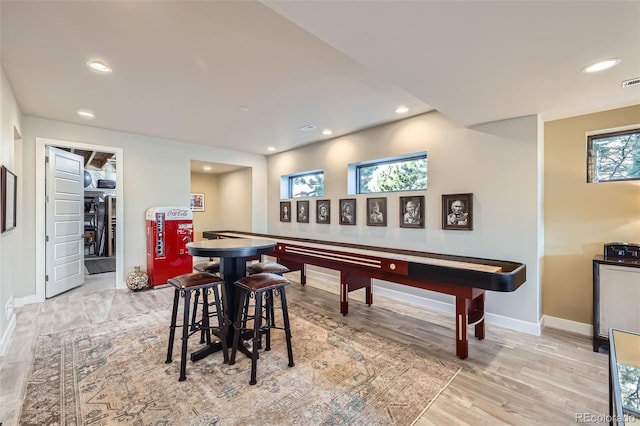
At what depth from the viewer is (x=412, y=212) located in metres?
3.97

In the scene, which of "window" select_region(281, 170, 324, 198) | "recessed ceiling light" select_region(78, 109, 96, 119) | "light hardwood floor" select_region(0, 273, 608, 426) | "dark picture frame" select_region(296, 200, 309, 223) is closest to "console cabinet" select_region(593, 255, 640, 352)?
"light hardwood floor" select_region(0, 273, 608, 426)

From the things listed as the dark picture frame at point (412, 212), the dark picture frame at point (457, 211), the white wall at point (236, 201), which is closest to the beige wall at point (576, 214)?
the dark picture frame at point (457, 211)

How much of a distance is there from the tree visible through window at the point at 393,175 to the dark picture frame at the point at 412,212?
0.74ft

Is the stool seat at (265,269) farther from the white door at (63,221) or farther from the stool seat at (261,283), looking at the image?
the white door at (63,221)

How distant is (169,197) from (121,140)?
120 cm

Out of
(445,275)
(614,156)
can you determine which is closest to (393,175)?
(445,275)

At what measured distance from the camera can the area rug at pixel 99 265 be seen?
20.8 feet

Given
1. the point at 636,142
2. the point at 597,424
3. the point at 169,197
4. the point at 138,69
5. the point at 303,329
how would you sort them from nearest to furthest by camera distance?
the point at 597,424
the point at 138,69
the point at 636,142
the point at 303,329
the point at 169,197

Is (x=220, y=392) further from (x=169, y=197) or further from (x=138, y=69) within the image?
(x=169, y=197)

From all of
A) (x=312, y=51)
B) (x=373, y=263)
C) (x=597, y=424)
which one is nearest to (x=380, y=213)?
(x=373, y=263)

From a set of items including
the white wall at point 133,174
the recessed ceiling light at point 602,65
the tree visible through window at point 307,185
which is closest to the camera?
the recessed ceiling light at point 602,65

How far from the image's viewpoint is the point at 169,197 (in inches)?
207

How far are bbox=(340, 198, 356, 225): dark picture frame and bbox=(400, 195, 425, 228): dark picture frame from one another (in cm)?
89

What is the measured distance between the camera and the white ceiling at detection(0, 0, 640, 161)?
60.4 inches
